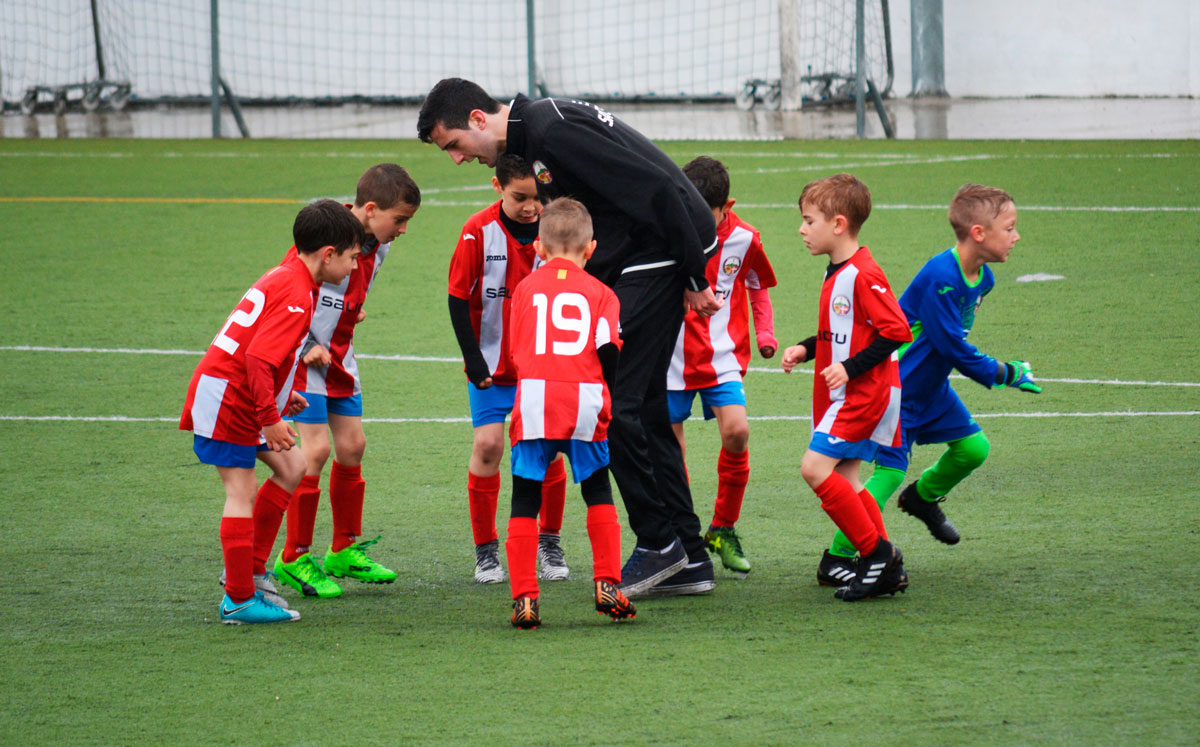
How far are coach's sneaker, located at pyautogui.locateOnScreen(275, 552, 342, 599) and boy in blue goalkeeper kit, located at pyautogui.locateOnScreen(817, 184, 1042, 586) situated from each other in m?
1.56

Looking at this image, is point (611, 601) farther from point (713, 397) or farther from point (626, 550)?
point (713, 397)

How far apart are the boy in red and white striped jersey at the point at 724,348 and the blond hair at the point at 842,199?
497mm

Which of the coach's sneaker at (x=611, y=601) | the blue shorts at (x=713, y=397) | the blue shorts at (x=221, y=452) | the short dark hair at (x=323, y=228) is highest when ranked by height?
the short dark hair at (x=323, y=228)

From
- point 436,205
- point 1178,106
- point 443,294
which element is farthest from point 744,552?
point 1178,106

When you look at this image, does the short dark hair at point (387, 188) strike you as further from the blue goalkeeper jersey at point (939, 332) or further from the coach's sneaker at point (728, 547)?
the blue goalkeeper jersey at point (939, 332)

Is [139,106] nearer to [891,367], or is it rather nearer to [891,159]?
[891,159]

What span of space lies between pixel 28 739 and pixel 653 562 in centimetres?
183

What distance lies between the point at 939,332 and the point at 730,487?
0.88 m

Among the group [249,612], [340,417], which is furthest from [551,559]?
[249,612]

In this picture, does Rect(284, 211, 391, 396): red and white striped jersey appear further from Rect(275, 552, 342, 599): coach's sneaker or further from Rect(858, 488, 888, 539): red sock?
A: Rect(858, 488, 888, 539): red sock

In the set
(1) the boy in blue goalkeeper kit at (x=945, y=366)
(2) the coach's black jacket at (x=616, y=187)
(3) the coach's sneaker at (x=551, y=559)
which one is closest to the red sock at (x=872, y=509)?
(1) the boy in blue goalkeeper kit at (x=945, y=366)

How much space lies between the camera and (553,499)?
15.3ft

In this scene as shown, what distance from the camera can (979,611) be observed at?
3.85 meters

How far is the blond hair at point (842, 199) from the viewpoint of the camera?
13.6ft
